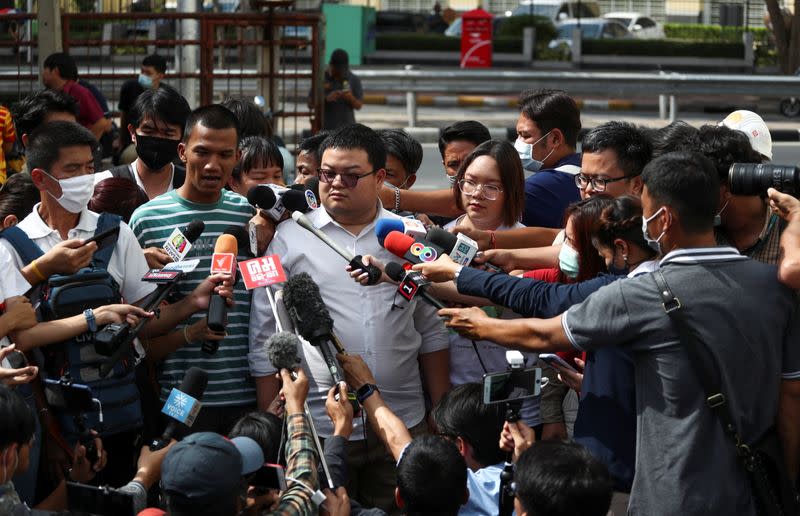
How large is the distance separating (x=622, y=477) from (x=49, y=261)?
7.72 ft

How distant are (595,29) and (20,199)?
3013 centimetres

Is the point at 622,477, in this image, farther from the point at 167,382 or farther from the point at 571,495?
the point at 167,382

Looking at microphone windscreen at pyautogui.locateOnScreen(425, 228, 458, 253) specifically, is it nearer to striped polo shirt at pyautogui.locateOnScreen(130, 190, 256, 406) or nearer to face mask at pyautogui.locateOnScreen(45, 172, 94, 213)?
striped polo shirt at pyautogui.locateOnScreen(130, 190, 256, 406)

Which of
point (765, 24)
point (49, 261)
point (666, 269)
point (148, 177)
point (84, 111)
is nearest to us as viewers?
point (666, 269)

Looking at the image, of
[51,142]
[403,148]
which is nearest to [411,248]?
[51,142]

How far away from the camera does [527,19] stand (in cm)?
3303

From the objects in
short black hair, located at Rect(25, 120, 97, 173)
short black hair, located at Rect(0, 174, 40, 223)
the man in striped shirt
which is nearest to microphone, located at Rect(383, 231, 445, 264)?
the man in striped shirt

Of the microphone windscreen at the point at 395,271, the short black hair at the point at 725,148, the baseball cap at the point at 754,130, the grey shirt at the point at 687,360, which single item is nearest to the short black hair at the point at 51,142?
the microphone windscreen at the point at 395,271

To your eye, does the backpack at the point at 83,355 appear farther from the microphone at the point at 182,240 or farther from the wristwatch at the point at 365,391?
the wristwatch at the point at 365,391

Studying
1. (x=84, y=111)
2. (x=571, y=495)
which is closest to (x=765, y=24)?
(x=84, y=111)

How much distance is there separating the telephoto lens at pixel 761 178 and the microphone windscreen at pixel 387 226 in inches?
54.2

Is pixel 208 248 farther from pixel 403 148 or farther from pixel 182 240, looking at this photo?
pixel 403 148

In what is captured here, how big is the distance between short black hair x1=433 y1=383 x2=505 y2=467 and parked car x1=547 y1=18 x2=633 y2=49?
28.8 meters

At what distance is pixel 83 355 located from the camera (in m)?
4.69
